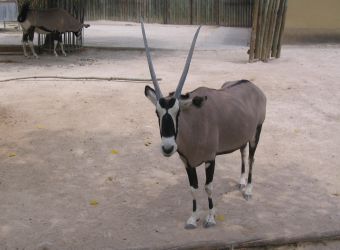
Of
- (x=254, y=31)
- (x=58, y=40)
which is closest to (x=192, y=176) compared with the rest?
(x=254, y=31)

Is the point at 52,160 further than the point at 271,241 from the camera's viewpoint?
Yes

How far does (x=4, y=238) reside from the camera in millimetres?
4289

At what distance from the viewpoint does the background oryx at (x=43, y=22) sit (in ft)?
47.3

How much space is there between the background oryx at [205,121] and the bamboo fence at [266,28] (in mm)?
7771

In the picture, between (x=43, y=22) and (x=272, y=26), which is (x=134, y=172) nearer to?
(x=272, y=26)

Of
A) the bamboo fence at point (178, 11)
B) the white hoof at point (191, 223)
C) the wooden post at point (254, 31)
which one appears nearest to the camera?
the white hoof at point (191, 223)

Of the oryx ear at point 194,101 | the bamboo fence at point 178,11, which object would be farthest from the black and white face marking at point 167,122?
the bamboo fence at point 178,11

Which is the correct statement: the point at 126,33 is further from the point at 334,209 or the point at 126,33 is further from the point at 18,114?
the point at 334,209

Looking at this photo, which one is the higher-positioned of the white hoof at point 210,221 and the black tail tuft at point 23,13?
the black tail tuft at point 23,13

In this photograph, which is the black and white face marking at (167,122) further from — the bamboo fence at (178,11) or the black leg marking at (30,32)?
the bamboo fence at (178,11)

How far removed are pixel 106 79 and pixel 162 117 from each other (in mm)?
6922

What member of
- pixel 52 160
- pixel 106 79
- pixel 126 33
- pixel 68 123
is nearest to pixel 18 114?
pixel 68 123

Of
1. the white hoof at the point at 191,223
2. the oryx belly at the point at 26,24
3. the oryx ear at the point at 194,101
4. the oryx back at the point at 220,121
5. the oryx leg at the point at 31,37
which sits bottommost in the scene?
the white hoof at the point at 191,223

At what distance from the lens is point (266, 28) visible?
12672 millimetres
